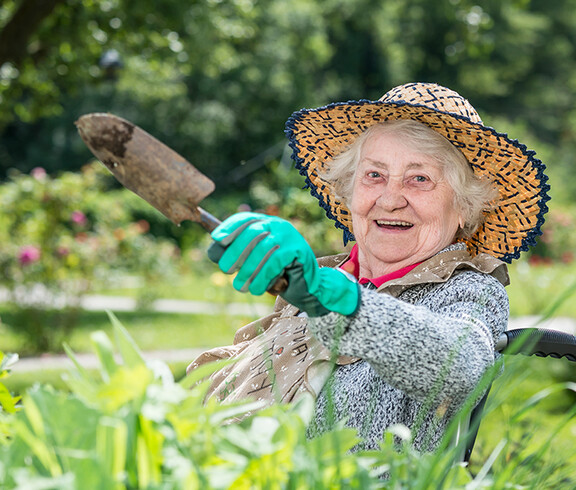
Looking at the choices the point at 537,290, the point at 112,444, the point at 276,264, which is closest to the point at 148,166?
the point at 276,264

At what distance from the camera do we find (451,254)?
1.99 metres

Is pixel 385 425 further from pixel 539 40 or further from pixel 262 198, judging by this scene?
pixel 539 40

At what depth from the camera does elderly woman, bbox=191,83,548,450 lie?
1.36 m

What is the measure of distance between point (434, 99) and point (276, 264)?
927 mm

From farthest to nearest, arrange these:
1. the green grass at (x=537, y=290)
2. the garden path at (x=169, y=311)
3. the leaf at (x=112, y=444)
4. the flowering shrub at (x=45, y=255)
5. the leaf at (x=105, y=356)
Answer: the green grass at (x=537, y=290)
the flowering shrub at (x=45, y=255)
the garden path at (x=169, y=311)
the leaf at (x=105, y=356)
the leaf at (x=112, y=444)

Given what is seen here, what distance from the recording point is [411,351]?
142 centimetres

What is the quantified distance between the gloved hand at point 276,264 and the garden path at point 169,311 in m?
2.63

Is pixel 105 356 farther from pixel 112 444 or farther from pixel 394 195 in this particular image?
pixel 394 195

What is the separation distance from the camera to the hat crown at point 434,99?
6.64 ft

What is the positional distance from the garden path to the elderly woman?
5.88 ft

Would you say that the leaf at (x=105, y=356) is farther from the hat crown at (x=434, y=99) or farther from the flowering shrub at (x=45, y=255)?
the flowering shrub at (x=45, y=255)

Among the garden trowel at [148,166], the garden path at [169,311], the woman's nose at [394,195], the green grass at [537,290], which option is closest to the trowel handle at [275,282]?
the garden trowel at [148,166]

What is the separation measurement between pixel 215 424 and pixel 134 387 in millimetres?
114

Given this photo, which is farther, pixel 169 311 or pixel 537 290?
pixel 169 311
